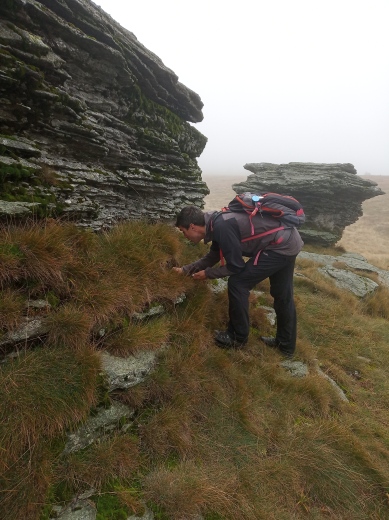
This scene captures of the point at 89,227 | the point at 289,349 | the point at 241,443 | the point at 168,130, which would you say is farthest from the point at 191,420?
the point at 168,130

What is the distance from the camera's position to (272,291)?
6113 millimetres

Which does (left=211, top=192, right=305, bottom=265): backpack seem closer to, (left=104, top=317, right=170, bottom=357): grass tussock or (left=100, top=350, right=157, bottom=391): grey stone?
(left=104, top=317, right=170, bottom=357): grass tussock

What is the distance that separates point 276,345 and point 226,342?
143 centimetres

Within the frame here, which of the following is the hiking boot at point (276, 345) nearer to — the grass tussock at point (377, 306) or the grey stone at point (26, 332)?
the grey stone at point (26, 332)

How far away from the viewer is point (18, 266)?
3.98 m

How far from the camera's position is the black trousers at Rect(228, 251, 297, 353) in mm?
5441

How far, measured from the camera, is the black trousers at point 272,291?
5.44 m

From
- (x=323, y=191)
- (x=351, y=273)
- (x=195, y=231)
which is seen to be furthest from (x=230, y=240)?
(x=323, y=191)

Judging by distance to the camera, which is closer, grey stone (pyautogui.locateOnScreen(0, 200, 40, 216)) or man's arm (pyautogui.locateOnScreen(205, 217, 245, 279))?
grey stone (pyautogui.locateOnScreen(0, 200, 40, 216))

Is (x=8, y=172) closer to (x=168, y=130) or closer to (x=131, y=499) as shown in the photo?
(x=131, y=499)

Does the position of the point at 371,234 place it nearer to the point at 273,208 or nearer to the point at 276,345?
the point at 276,345

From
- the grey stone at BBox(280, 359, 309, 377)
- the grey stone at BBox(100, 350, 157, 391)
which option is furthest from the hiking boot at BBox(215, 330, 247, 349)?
the grey stone at BBox(100, 350, 157, 391)

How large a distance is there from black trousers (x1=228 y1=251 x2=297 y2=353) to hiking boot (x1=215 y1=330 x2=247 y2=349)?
83 mm

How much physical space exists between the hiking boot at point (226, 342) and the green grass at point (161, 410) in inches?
7.7
